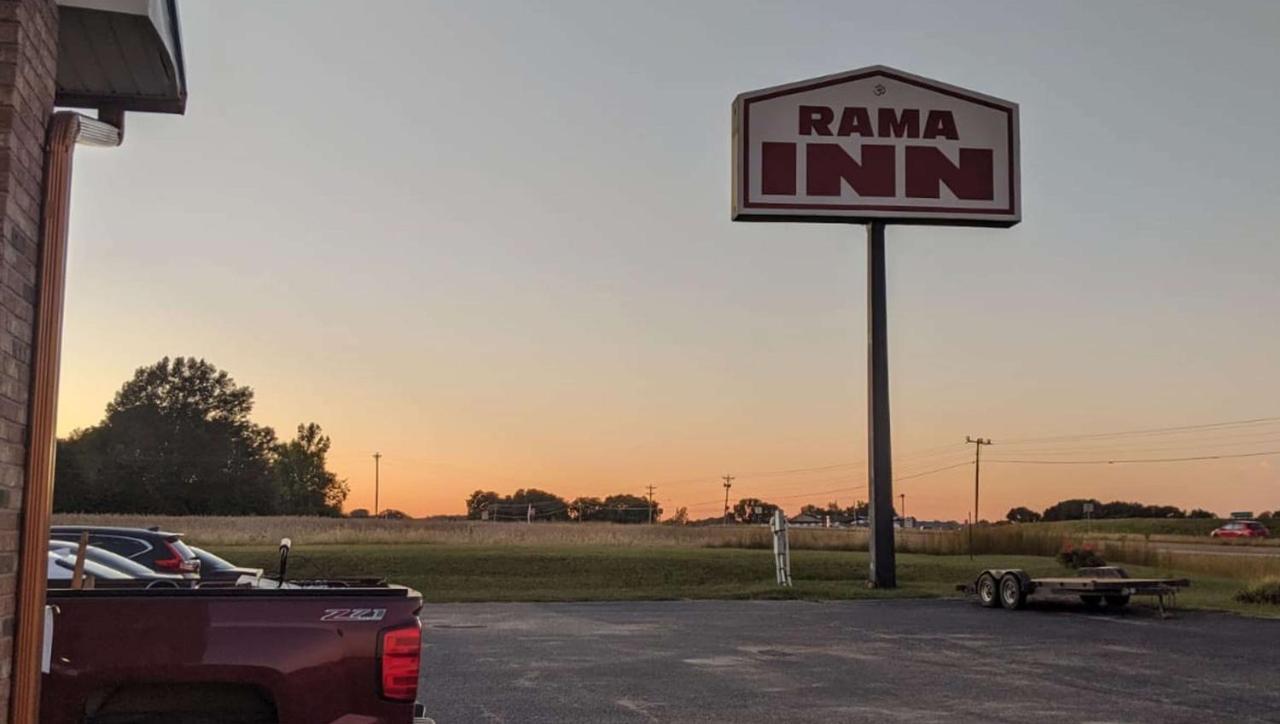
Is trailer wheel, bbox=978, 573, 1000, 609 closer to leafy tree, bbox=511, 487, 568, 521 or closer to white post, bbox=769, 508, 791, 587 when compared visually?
white post, bbox=769, 508, 791, 587

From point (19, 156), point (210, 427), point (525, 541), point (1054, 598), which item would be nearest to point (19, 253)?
point (19, 156)

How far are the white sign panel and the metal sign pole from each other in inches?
71.9

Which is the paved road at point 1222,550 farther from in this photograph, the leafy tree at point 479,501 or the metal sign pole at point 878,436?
the leafy tree at point 479,501

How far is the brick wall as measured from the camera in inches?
187

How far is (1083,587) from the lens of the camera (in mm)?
18875

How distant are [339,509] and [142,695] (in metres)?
126

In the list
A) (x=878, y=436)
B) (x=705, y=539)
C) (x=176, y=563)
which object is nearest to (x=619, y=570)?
(x=878, y=436)

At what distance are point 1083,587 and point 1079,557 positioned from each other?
12.6 metres

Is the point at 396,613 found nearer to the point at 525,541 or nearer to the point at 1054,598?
the point at 1054,598

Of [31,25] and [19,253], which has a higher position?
[31,25]

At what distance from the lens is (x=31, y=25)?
4.95 meters

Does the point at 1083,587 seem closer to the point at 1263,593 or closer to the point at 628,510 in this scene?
the point at 1263,593

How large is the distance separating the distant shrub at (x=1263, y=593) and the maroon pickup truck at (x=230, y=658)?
19.4 meters

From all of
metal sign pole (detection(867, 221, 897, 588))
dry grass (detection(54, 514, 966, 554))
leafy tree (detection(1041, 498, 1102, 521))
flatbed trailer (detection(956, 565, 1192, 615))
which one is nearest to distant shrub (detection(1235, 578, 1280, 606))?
flatbed trailer (detection(956, 565, 1192, 615))
